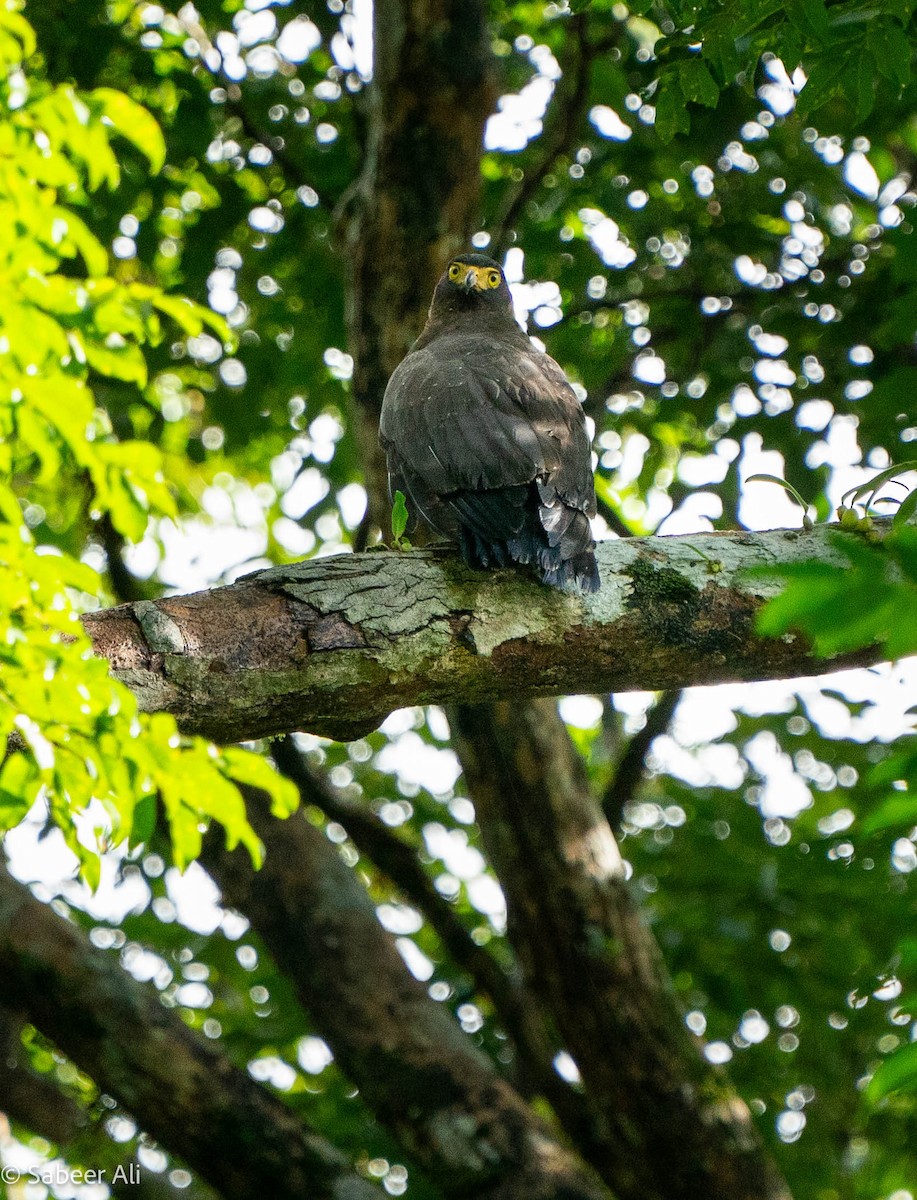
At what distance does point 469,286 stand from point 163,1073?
9.65 ft

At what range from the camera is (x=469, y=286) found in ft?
14.5

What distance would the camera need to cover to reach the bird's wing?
9.91 ft

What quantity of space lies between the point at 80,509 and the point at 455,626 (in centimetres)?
297

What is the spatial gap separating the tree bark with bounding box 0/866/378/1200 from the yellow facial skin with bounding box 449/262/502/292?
2.75m

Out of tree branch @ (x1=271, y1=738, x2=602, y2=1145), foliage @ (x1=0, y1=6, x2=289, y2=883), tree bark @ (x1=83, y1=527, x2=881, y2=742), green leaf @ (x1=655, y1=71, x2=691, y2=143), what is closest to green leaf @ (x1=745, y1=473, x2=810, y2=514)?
tree bark @ (x1=83, y1=527, x2=881, y2=742)

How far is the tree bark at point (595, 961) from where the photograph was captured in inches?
173

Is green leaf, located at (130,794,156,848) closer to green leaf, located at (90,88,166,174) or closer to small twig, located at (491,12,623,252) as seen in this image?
green leaf, located at (90,88,166,174)

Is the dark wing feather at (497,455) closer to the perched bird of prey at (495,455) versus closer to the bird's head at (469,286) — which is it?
the perched bird of prey at (495,455)

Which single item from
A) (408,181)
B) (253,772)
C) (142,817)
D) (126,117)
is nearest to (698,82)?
(126,117)

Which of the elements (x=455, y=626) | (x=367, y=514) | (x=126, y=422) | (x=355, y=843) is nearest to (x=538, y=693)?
(x=455, y=626)

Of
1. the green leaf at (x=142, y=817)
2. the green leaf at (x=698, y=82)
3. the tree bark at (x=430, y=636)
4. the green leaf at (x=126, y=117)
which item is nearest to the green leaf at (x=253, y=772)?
the green leaf at (x=142, y=817)

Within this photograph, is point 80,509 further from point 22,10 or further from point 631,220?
point 631,220

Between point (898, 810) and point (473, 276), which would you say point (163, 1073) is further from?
point (898, 810)

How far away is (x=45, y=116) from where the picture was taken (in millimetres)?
2320
